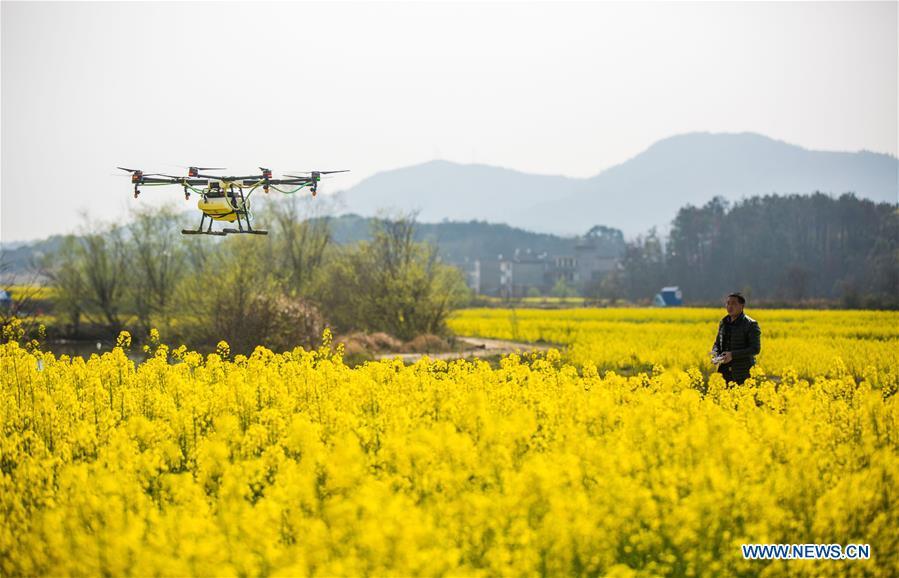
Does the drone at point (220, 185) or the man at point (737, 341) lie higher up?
the drone at point (220, 185)

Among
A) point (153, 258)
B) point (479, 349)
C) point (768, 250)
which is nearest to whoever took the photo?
point (479, 349)

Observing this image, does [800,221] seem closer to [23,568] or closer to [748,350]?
[748,350]

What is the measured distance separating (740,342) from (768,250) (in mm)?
98386

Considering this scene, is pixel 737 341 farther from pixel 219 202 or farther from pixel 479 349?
pixel 479 349

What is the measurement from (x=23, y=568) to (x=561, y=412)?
21.5 ft

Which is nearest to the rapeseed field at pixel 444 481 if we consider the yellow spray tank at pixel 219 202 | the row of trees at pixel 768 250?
the yellow spray tank at pixel 219 202

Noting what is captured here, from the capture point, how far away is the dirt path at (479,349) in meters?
33.9

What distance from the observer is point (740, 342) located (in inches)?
512

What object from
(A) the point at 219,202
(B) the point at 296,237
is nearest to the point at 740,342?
(A) the point at 219,202

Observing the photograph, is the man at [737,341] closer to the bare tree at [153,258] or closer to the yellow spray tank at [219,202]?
the yellow spray tank at [219,202]

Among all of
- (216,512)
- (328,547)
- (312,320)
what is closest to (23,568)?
(216,512)

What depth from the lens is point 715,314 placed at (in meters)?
57.2

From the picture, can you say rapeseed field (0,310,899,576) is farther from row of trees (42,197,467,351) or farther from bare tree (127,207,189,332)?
bare tree (127,207,189,332)

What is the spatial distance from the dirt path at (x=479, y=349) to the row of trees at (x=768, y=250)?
49.3 meters
